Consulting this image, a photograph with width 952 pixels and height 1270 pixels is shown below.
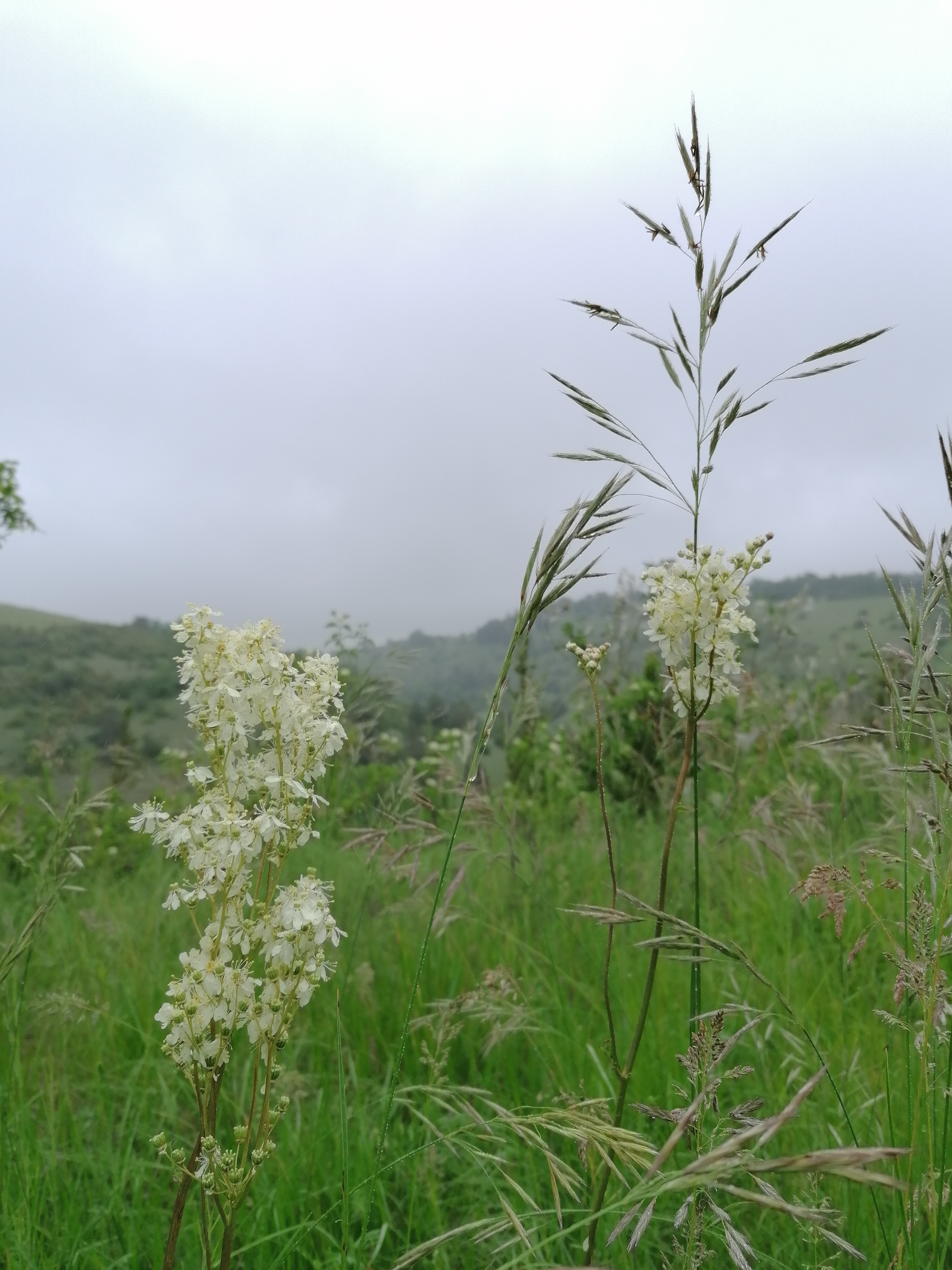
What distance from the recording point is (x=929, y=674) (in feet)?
5.04

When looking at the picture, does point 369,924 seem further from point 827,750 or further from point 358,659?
point 827,750

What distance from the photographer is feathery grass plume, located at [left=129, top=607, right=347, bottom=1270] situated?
1334 millimetres

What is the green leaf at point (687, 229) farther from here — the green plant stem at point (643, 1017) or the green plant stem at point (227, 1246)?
the green plant stem at point (227, 1246)

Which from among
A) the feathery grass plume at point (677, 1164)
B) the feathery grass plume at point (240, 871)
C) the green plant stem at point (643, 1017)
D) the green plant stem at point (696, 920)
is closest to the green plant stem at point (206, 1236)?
the feathery grass plume at point (240, 871)

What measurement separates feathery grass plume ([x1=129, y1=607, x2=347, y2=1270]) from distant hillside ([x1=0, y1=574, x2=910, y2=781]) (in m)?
0.37

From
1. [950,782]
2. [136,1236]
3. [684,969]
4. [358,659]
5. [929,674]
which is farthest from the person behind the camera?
[358,659]

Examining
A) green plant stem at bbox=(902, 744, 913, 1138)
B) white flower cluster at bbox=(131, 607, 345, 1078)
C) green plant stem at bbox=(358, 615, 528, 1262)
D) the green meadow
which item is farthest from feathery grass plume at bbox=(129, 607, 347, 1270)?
green plant stem at bbox=(902, 744, 913, 1138)

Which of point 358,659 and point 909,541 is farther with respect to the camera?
point 358,659

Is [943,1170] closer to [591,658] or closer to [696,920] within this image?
[696,920]

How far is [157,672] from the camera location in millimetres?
3578

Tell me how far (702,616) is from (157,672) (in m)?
2.70

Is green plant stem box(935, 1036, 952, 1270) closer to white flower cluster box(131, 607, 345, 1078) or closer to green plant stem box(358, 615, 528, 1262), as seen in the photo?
green plant stem box(358, 615, 528, 1262)

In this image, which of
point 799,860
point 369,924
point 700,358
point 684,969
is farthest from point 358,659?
point 700,358

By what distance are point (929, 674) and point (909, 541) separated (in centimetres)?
27
